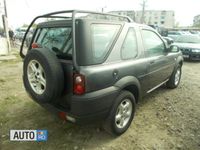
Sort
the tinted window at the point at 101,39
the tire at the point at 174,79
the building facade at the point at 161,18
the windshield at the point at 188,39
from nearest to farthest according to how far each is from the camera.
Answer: the tinted window at the point at 101,39, the tire at the point at 174,79, the windshield at the point at 188,39, the building facade at the point at 161,18

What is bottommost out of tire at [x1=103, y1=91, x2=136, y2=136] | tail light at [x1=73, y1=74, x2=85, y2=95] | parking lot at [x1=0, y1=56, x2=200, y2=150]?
parking lot at [x1=0, y1=56, x2=200, y2=150]

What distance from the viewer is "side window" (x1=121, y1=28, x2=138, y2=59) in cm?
285

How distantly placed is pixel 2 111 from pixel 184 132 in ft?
11.2

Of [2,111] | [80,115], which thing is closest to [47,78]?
[80,115]

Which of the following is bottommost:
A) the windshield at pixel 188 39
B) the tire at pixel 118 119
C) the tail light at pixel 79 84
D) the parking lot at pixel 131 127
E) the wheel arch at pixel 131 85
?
the parking lot at pixel 131 127

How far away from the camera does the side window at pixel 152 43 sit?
347 cm

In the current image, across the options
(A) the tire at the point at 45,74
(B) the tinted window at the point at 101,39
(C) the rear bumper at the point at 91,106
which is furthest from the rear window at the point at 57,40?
(C) the rear bumper at the point at 91,106

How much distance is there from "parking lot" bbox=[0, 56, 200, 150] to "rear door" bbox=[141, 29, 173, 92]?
1.82 ft

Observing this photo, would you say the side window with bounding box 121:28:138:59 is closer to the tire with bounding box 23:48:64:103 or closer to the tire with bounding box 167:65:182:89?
the tire with bounding box 23:48:64:103

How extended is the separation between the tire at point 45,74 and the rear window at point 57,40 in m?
0.20

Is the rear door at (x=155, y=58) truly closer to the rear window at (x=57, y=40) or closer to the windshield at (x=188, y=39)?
the rear window at (x=57, y=40)

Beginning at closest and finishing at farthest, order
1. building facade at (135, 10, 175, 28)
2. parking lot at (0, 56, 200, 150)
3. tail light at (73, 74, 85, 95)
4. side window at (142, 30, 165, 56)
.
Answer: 1. tail light at (73, 74, 85, 95)
2. parking lot at (0, 56, 200, 150)
3. side window at (142, 30, 165, 56)
4. building facade at (135, 10, 175, 28)

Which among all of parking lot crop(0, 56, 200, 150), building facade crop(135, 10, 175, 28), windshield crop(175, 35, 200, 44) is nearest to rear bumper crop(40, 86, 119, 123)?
parking lot crop(0, 56, 200, 150)

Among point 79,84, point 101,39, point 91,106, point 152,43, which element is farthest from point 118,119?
point 152,43
